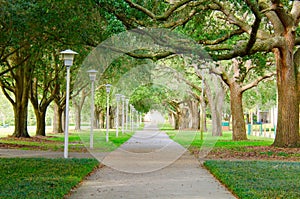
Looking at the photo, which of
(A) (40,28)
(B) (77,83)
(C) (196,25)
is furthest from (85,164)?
(B) (77,83)

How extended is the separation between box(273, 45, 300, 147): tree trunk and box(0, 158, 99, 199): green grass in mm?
8912

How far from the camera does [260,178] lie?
35.2ft

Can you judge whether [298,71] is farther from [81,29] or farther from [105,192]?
[105,192]

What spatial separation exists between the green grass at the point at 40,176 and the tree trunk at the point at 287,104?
8912 mm

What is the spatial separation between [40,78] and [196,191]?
2766cm

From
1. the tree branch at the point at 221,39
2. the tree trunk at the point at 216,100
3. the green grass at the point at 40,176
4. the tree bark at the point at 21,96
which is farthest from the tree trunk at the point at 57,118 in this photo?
the green grass at the point at 40,176

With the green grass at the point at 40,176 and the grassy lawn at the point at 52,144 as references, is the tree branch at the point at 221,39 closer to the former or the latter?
the grassy lawn at the point at 52,144

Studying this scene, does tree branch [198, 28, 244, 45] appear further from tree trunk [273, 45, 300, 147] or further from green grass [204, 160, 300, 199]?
green grass [204, 160, 300, 199]

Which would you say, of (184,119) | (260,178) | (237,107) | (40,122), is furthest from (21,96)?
(184,119)

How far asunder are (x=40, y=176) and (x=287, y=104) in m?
12.1

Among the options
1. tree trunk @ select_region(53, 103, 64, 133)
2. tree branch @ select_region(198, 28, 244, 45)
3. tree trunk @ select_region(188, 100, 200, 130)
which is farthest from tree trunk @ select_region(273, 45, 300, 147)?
tree trunk @ select_region(188, 100, 200, 130)

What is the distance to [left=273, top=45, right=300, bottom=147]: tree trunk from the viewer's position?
766 inches

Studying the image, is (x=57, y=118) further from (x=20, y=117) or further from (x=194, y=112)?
(x=194, y=112)

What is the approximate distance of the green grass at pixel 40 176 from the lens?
8320mm
